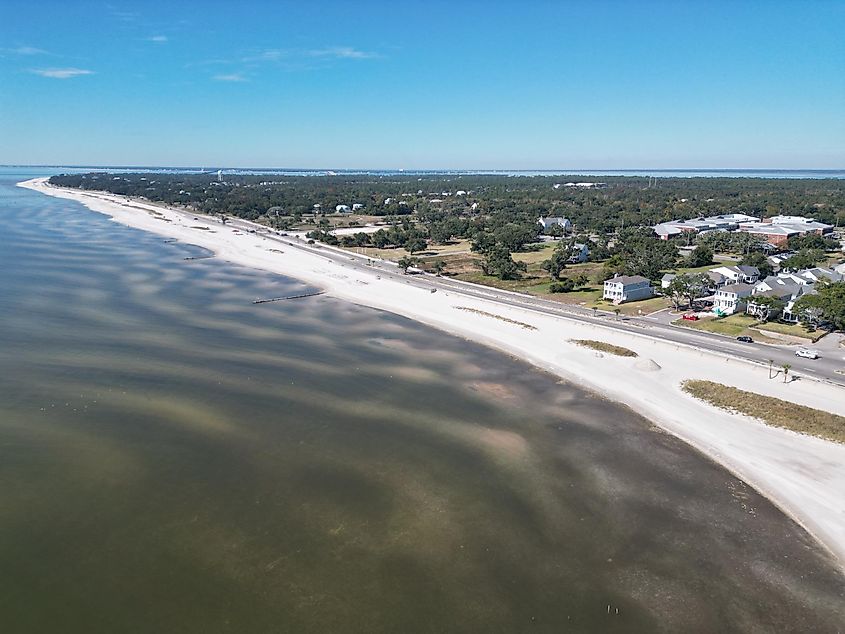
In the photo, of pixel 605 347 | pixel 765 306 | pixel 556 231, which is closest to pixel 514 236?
pixel 556 231

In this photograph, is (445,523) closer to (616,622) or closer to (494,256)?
(616,622)

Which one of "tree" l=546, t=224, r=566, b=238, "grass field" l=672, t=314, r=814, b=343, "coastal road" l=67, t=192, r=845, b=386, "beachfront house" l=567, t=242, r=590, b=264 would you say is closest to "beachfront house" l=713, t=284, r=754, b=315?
"grass field" l=672, t=314, r=814, b=343

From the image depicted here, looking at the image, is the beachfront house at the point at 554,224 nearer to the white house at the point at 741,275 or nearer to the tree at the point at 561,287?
the tree at the point at 561,287

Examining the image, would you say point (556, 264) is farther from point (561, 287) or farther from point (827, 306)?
point (827, 306)

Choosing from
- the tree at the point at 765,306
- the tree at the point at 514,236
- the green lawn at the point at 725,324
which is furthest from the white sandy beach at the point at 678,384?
the tree at the point at 514,236

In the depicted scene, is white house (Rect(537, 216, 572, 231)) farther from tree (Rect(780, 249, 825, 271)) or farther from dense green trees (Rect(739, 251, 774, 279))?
tree (Rect(780, 249, 825, 271))
